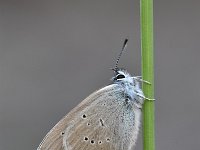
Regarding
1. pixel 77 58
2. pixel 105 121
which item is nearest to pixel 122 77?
pixel 105 121

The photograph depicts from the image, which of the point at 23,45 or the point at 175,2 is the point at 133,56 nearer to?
the point at 175,2

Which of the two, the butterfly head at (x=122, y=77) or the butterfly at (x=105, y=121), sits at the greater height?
the butterfly head at (x=122, y=77)

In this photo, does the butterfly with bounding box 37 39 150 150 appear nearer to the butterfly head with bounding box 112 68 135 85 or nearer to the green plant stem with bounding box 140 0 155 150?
the butterfly head with bounding box 112 68 135 85

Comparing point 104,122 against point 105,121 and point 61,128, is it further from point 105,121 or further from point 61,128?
point 61,128

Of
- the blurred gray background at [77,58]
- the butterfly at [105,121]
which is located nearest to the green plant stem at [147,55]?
the butterfly at [105,121]

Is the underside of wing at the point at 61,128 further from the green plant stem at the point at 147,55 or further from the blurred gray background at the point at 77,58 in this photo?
the blurred gray background at the point at 77,58

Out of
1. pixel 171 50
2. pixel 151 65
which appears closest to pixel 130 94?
pixel 151 65
